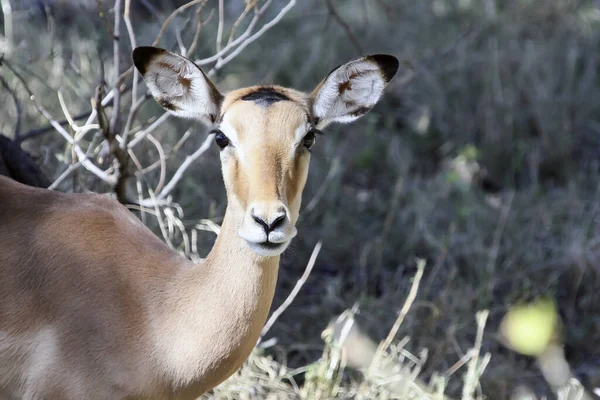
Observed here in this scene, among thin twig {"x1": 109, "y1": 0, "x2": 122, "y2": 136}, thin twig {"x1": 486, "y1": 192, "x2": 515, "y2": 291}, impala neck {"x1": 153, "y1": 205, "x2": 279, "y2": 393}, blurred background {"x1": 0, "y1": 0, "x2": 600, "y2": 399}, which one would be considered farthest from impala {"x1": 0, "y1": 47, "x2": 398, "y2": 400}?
thin twig {"x1": 486, "y1": 192, "x2": 515, "y2": 291}

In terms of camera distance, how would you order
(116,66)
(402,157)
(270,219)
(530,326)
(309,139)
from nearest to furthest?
(270,219) → (309,139) → (116,66) → (530,326) → (402,157)

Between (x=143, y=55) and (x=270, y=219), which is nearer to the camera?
(x=270, y=219)

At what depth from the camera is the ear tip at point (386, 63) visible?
12.1ft

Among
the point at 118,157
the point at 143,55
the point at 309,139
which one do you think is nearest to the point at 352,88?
the point at 309,139

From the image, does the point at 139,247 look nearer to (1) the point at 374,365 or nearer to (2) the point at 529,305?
(1) the point at 374,365

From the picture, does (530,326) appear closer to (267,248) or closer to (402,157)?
(402,157)

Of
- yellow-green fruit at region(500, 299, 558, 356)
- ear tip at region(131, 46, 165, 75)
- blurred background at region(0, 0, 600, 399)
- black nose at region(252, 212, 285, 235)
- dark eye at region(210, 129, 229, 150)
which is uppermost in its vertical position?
ear tip at region(131, 46, 165, 75)

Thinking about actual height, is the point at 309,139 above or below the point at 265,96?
below

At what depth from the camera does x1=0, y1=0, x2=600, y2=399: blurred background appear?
5191 mm

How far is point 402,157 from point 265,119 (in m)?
4.11

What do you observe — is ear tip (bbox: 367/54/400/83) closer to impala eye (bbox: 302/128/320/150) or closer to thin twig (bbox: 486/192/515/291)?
impala eye (bbox: 302/128/320/150)

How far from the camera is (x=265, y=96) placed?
11.6 ft

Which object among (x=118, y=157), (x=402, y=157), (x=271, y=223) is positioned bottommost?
(x=402, y=157)

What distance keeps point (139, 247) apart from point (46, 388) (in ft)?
2.17
